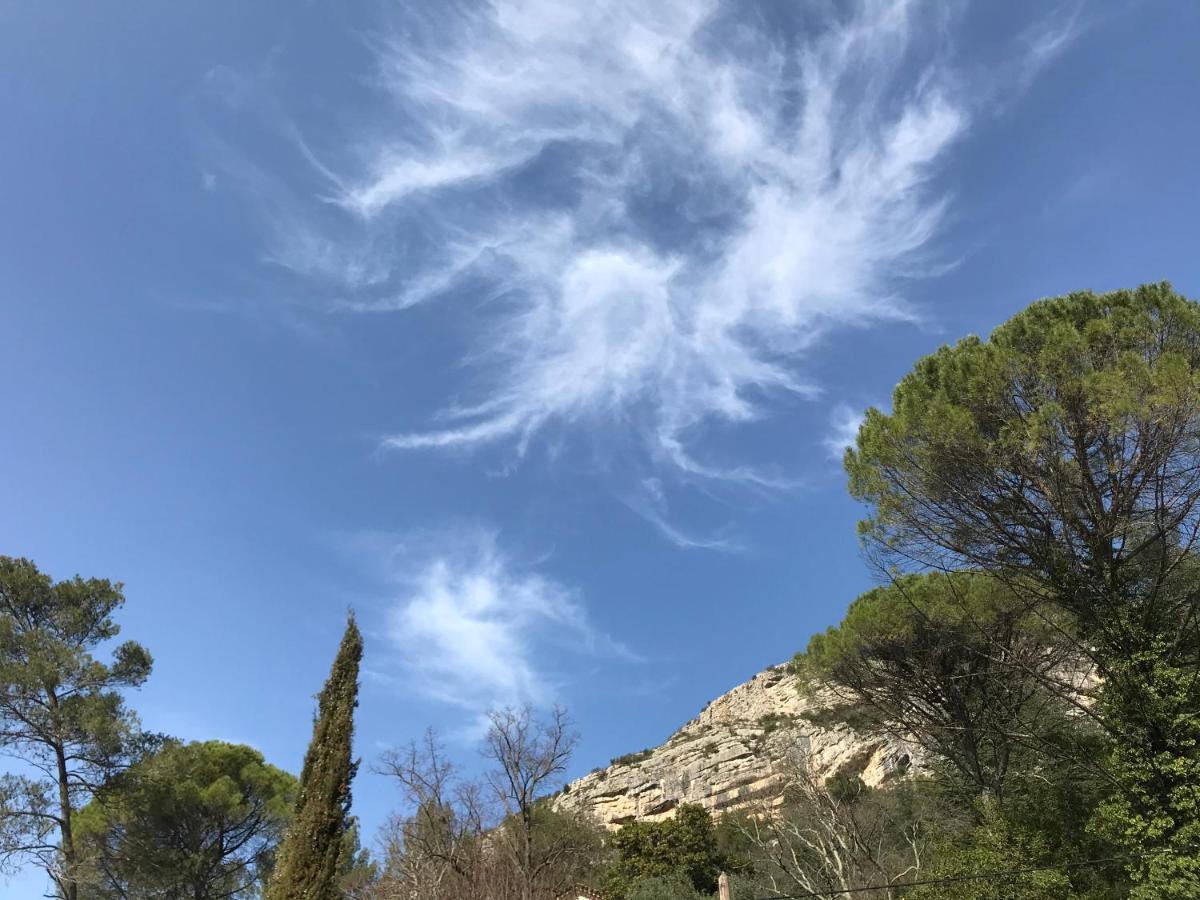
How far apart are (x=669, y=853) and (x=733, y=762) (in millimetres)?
15221

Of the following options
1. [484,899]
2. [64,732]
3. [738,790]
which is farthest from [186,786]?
[738,790]

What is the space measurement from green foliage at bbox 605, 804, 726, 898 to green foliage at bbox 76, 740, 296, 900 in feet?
34.6

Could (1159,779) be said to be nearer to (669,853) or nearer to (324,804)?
(324,804)

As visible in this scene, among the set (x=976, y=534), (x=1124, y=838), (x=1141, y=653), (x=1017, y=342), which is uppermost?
(x=1017, y=342)

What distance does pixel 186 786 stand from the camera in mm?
18922

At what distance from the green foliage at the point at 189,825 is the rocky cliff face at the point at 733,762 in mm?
17730

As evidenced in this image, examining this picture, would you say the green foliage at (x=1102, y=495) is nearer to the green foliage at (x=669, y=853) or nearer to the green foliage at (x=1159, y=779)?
the green foliage at (x=1159, y=779)

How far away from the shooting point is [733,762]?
3850cm

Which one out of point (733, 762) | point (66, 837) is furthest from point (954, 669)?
point (733, 762)

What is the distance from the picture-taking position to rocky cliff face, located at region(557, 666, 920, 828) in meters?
32.2

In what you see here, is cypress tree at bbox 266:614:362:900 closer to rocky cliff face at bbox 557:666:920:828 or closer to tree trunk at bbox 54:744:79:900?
tree trunk at bbox 54:744:79:900

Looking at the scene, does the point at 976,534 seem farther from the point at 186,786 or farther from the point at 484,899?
the point at 186,786

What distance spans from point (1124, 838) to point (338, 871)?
1005 centimetres

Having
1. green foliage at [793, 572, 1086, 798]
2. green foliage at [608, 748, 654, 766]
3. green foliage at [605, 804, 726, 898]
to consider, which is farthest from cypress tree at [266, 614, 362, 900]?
green foliage at [608, 748, 654, 766]
